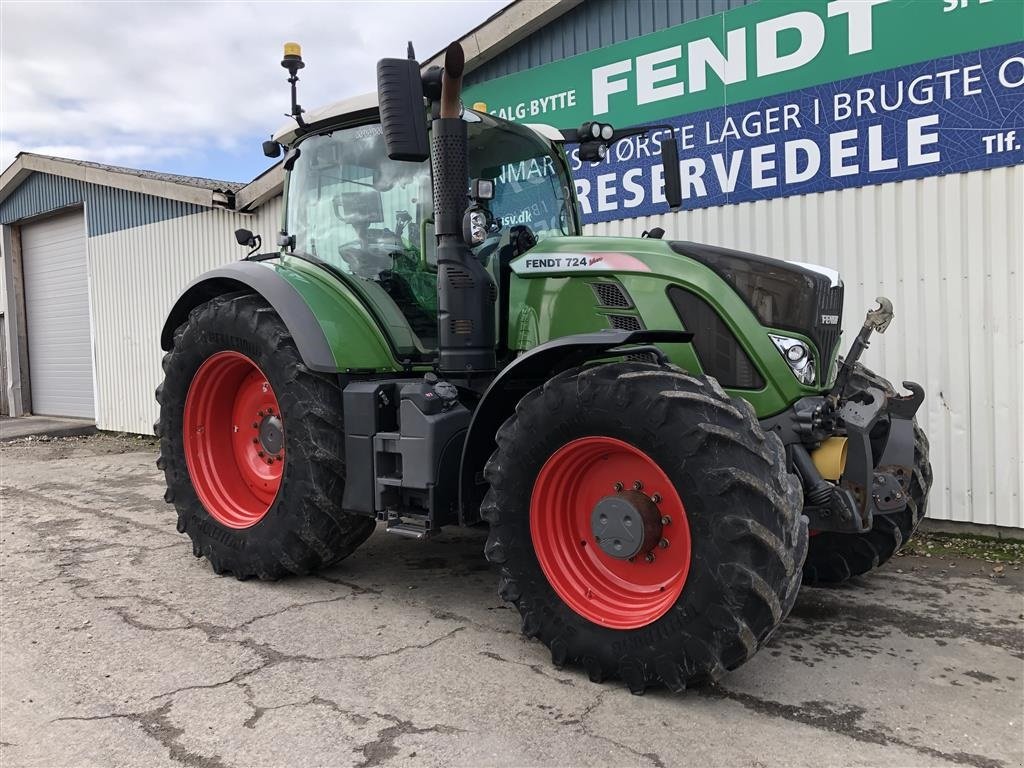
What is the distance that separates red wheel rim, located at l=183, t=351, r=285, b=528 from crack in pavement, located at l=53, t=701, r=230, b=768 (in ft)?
6.03

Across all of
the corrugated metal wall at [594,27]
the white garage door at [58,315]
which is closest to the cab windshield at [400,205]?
the corrugated metal wall at [594,27]

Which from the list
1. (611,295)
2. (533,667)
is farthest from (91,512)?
(611,295)

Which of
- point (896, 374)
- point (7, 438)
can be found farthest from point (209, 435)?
point (7, 438)

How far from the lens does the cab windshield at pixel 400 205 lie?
14.2ft

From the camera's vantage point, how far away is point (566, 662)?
10.6 feet

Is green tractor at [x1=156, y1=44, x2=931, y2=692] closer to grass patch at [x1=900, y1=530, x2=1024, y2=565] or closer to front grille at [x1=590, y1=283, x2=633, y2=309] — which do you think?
front grille at [x1=590, y1=283, x2=633, y2=309]

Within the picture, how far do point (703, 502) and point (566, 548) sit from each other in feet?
2.50

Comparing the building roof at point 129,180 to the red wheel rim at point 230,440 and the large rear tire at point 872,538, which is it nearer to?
the red wheel rim at point 230,440

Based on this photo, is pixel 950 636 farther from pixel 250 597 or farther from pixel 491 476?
pixel 250 597

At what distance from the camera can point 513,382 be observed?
371 centimetres

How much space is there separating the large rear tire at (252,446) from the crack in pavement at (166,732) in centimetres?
133

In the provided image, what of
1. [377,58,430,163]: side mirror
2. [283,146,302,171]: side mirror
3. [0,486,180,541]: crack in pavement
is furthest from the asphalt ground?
[283,146,302,171]: side mirror

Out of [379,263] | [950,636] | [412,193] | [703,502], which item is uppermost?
[412,193]

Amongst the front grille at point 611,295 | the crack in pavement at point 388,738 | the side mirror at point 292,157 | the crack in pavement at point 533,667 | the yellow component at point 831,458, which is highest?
the side mirror at point 292,157
